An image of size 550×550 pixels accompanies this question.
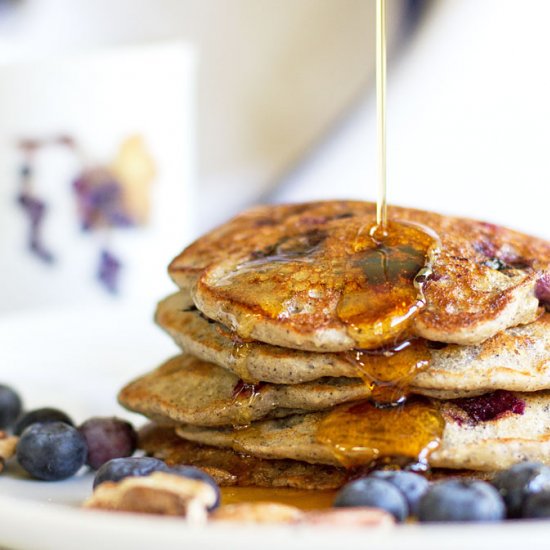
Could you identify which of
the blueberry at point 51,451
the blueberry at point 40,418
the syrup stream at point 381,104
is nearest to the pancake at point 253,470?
the blueberry at point 51,451

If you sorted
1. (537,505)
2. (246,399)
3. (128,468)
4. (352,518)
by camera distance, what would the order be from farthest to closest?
(246,399) < (128,468) < (537,505) < (352,518)

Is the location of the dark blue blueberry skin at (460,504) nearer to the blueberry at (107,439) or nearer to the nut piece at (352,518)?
the nut piece at (352,518)

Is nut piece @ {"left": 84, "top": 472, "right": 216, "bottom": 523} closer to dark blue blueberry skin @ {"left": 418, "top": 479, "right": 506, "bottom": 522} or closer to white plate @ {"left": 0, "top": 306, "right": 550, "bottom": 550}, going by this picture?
white plate @ {"left": 0, "top": 306, "right": 550, "bottom": 550}

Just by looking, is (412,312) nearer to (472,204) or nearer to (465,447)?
(465,447)

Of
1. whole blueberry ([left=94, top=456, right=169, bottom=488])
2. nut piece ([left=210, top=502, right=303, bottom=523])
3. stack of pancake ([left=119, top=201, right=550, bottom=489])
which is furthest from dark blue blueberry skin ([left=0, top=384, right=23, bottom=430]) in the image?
nut piece ([left=210, top=502, right=303, bottom=523])

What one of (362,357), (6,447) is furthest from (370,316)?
(6,447)

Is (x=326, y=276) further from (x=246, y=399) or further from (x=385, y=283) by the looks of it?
(x=246, y=399)

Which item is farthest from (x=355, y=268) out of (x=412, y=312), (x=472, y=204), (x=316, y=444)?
(x=472, y=204)
